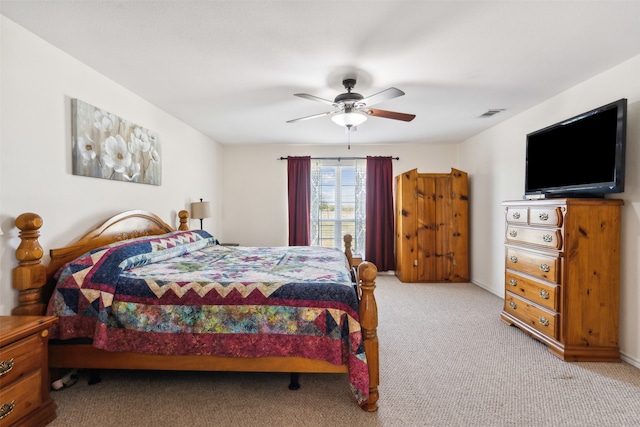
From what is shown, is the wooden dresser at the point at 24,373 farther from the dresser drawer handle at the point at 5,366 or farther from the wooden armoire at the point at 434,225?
the wooden armoire at the point at 434,225

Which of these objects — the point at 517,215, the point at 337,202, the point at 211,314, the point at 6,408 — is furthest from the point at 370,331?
the point at 337,202

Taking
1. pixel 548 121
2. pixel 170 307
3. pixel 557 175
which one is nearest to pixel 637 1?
pixel 557 175

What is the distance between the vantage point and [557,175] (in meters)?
2.80

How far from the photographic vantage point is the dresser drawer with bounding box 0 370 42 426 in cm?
148

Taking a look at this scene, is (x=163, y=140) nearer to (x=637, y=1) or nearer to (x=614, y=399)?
(x=637, y=1)

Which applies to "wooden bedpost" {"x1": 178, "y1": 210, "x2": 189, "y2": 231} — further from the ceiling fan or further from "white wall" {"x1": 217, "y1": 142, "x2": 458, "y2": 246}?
the ceiling fan

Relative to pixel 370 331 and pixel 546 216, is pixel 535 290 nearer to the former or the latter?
pixel 546 216

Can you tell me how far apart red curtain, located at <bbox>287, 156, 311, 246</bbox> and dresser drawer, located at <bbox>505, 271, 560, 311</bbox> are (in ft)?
10.1

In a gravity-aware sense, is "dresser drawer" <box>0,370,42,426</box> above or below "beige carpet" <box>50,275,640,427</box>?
above

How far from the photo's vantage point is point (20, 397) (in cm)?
156

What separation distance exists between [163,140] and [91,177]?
3.91ft

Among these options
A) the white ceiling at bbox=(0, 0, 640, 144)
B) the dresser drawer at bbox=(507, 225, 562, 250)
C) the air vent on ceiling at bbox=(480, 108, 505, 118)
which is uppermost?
the white ceiling at bbox=(0, 0, 640, 144)

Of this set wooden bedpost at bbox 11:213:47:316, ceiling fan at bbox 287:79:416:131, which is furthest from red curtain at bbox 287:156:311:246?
wooden bedpost at bbox 11:213:47:316

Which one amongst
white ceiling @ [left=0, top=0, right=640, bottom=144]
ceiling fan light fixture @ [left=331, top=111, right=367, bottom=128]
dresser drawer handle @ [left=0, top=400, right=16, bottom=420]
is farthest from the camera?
ceiling fan light fixture @ [left=331, top=111, right=367, bottom=128]
